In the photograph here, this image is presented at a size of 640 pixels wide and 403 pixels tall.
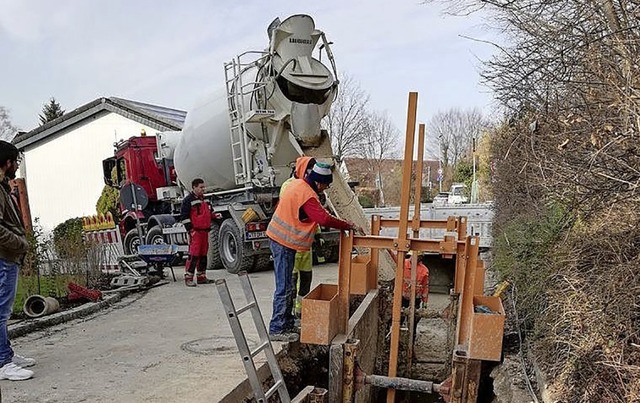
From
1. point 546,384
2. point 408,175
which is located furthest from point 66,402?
point 546,384

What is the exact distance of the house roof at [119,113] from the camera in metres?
20.9

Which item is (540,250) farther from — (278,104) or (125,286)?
(125,286)

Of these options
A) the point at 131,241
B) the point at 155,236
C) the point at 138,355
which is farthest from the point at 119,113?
the point at 138,355

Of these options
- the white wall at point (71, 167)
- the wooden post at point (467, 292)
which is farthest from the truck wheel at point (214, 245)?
the white wall at point (71, 167)

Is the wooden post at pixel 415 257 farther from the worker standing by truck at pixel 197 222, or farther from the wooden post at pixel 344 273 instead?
the worker standing by truck at pixel 197 222

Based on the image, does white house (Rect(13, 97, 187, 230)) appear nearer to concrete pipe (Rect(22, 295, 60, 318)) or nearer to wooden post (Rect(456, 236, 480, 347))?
concrete pipe (Rect(22, 295, 60, 318))

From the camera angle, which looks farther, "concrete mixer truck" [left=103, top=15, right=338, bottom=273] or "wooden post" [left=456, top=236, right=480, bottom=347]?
"concrete mixer truck" [left=103, top=15, right=338, bottom=273]

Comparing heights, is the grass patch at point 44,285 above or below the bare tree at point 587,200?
below

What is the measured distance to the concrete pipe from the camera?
6.29 m

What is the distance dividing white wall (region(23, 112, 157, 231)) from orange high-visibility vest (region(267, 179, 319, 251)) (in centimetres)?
1819

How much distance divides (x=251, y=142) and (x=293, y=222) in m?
4.40

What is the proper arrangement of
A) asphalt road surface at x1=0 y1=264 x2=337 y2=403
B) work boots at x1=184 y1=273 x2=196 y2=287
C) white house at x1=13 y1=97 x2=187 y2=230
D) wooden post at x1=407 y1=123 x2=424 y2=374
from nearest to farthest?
asphalt road surface at x1=0 y1=264 x2=337 y2=403
wooden post at x1=407 y1=123 x2=424 y2=374
work boots at x1=184 y1=273 x2=196 y2=287
white house at x1=13 y1=97 x2=187 y2=230

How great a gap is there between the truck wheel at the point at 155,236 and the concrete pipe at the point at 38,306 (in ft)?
16.5

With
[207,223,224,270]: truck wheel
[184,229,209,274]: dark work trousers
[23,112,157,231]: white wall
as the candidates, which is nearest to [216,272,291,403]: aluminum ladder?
[184,229,209,274]: dark work trousers
